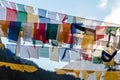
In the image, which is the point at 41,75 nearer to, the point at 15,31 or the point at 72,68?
the point at 72,68

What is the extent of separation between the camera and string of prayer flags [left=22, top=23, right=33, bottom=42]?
51.2 ft

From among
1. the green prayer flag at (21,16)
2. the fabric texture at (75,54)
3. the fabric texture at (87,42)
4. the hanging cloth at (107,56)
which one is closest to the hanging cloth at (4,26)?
the green prayer flag at (21,16)

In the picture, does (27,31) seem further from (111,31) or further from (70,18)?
(111,31)

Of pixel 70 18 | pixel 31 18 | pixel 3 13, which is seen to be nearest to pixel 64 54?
pixel 70 18

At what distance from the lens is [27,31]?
15.7 metres

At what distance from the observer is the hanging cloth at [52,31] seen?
15781 millimetres

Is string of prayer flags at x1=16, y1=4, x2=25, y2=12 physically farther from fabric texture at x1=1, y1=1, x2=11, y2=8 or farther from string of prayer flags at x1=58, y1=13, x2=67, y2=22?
string of prayer flags at x1=58, y1=13, x2=67, y2=22

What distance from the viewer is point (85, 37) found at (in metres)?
16.2

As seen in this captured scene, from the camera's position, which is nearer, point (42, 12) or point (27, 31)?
point (27, 31)

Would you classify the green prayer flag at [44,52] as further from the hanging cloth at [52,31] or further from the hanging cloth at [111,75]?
the hanging cloth at [111,75]

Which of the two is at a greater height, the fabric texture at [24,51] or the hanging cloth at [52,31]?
the hanging cloth at [52,31]

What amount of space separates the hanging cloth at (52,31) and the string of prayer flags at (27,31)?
0.56 meters

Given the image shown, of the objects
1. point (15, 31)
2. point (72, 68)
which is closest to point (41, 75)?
point (72, 68)

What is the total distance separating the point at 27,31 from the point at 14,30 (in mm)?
452
